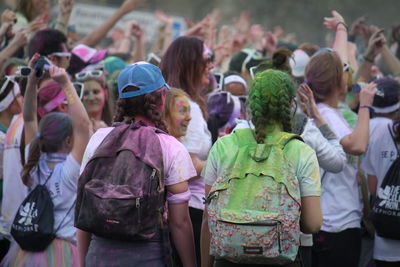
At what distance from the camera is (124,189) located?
3.50 metres

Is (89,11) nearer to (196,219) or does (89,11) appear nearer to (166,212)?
(196,219)

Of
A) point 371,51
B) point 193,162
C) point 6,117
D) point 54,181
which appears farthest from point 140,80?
point 371,51

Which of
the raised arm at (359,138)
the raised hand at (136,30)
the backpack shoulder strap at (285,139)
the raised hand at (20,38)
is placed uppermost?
the raised hand at (20,38)

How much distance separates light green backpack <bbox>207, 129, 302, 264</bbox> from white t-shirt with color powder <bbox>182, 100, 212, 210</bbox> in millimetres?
1102

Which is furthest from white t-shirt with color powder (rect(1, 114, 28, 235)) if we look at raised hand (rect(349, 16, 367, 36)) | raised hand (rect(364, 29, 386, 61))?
raised hand (rect(349, 16, 367, 36))

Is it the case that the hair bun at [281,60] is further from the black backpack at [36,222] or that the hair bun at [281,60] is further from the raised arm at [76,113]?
the black backpack at [36,222]

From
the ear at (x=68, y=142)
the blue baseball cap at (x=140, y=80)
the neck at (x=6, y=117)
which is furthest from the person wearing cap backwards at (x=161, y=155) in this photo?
the neck at (x=6, y=117)

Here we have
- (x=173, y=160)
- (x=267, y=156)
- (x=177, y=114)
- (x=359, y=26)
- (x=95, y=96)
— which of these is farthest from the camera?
(x=359, y=26)

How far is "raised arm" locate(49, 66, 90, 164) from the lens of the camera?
4.73 meters

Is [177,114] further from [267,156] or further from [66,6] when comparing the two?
[66,6]

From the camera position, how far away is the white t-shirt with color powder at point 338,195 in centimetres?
518

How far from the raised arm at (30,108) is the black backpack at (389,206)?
2.55m

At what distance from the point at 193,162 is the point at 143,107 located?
980 mm

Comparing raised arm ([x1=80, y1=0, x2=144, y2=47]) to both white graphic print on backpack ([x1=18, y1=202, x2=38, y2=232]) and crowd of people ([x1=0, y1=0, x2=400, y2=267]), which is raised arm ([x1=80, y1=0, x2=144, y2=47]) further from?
white graphic print on backpack ([x1=18, y1=202, x2=38, y2=232])
